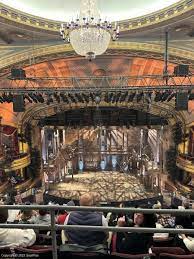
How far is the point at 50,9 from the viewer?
9.64 metres

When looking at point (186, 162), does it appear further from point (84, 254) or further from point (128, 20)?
point (84, 254)

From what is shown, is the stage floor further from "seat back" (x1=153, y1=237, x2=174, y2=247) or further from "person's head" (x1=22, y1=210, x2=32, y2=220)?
"seat back" (x1=153, y1=237, x2=174, y2=247)

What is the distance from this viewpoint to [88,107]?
1584 cm

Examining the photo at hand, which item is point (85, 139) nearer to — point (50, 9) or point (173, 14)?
point (50, 9)

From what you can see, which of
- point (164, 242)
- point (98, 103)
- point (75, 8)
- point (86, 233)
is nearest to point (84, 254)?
point (86, 233)

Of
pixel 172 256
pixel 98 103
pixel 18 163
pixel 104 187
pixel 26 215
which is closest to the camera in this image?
pixel 172 256

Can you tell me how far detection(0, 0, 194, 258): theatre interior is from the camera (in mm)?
9188

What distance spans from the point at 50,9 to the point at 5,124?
7.68m

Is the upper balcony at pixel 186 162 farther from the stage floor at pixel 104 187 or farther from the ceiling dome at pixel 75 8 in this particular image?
the ceiling dome at pixel 75 8

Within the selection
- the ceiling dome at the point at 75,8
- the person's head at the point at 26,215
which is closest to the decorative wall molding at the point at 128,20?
the ceiling dome at the point at 75,8

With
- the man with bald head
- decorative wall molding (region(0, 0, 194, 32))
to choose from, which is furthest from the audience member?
decorative wall molding (region(0, 0, 194, 32))

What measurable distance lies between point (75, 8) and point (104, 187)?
964cm

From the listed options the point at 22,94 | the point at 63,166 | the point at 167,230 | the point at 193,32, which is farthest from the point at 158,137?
the point at 167,230

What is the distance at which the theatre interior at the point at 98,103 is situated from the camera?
9.19 metres
